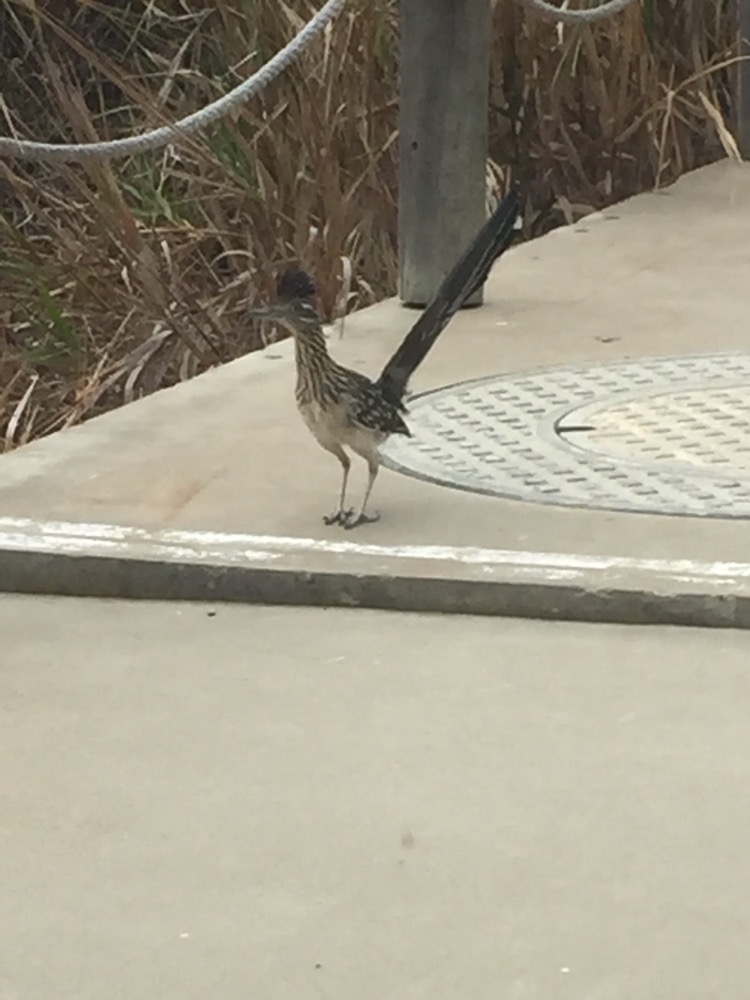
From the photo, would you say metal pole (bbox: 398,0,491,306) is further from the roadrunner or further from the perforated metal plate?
the roadrunner

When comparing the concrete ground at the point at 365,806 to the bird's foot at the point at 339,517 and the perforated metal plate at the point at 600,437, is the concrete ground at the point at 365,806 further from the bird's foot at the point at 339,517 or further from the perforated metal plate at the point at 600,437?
the perforated metal plate at the point at 600,437

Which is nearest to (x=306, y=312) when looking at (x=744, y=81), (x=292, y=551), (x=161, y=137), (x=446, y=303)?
(x=446, y=303)

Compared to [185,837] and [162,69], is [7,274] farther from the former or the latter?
[185,837]

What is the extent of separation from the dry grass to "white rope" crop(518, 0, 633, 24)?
1.12ft

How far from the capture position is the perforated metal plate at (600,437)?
3979 millimetres

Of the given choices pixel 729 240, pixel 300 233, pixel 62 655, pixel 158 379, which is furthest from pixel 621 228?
pixel 62 655

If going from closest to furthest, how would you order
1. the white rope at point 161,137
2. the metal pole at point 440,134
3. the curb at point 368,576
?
the curb at point 368,576 → the white rope at point 161,137 → the metal pole at point 440,134

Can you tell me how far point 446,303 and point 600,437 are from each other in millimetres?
496

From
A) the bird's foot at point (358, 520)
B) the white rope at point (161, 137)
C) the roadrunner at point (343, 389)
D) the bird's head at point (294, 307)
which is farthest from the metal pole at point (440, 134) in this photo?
the bird's foot at point (358, 520)

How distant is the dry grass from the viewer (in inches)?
245

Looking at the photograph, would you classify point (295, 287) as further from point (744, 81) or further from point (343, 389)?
point (744, 81)

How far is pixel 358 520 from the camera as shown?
380 centimetres

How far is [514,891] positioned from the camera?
253 cm

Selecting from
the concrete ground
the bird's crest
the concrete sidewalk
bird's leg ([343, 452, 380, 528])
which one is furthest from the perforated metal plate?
the concrete ground
